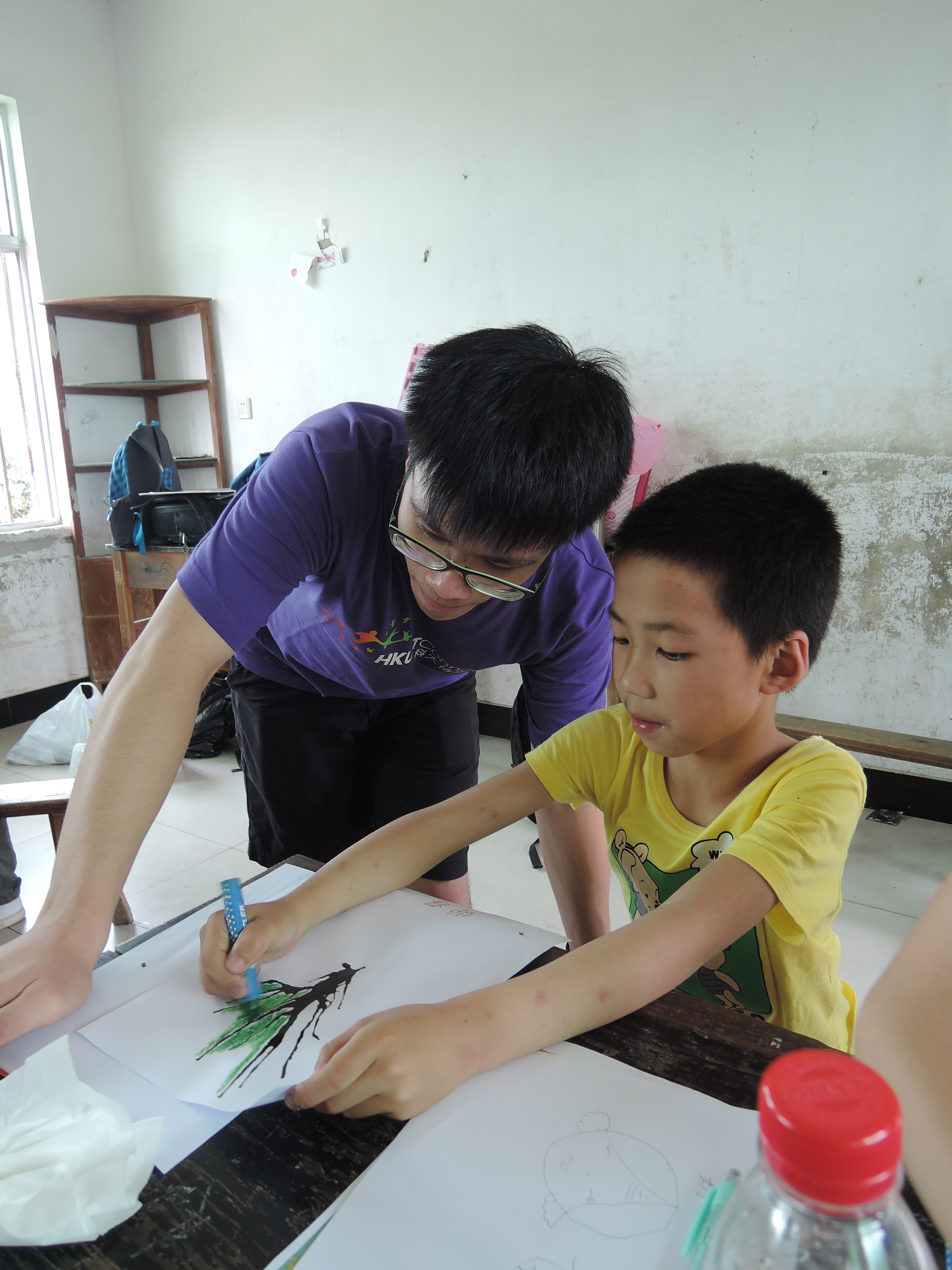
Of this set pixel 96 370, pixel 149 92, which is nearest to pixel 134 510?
pixel 96 370

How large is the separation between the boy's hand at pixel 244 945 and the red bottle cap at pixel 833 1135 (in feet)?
1.67

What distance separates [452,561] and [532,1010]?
1.35 ft

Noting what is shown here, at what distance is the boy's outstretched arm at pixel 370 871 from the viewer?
2.14 feet

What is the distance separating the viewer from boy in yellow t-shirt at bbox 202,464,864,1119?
0.63 m

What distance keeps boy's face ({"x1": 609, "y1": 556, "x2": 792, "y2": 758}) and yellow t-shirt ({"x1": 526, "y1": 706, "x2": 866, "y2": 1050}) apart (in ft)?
0.26

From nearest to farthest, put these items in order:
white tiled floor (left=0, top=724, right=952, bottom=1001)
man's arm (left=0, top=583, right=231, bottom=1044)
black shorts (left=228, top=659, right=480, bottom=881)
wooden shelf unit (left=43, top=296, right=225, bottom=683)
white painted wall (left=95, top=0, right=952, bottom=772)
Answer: man's arm (left=0, top=583, right=231, bottom=1044) → black shorts (left=228, top=659, right=480, bottom=881) → white tiled floor (left=0, top=724, right=952, bottom=1001) → white painted wall (left=95, top=0, right=952, bottom=772) → wooden shelf unit (left=43, top=296, right=225, bottom=683)

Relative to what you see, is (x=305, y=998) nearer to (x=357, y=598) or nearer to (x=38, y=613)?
(x=357, y=598)

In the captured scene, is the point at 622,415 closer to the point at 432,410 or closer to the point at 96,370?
the point at 432,410

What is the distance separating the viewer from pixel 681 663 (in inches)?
30.6

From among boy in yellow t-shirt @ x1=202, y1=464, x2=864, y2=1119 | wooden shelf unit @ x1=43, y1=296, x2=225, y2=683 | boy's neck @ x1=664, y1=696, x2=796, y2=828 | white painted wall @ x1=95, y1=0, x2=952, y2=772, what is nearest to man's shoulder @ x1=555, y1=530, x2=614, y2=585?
boy in yellow t-shirt @ x1=202, y1=464, x2=864, y2=1119

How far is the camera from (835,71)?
7.07 feet

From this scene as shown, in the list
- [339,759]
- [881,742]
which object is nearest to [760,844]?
[339,759]

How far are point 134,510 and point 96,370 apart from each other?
0.98m

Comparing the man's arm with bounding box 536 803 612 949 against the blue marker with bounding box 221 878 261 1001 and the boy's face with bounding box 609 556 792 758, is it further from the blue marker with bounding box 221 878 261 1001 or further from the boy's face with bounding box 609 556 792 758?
the blue marker with bounding box 221 878 261 1001
